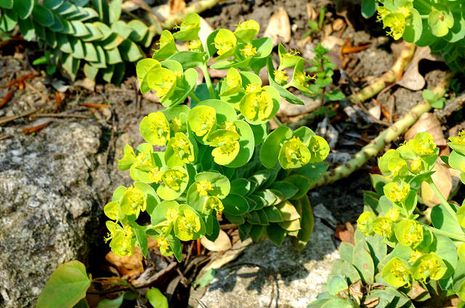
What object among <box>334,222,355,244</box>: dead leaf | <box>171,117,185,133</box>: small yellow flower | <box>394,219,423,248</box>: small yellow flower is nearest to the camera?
<box>394,219,423,248</box>: small yellow flower

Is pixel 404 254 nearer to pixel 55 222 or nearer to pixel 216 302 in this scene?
pixel 216 302

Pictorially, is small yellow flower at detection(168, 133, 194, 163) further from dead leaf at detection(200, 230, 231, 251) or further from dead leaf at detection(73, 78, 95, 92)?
dead leaf at detection(73, 78, 95, 92)

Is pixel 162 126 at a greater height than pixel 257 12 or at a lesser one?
greater

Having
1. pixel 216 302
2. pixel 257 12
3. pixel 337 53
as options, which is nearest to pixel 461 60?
pixel 337 53

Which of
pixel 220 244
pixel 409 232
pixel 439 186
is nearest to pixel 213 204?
pixel 409 232

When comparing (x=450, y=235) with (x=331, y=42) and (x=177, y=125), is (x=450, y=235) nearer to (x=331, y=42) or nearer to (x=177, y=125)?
(x=177, y=125)

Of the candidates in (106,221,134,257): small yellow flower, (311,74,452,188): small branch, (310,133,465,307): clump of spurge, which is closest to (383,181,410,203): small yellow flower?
(310,133,465,307): clump of spurge
